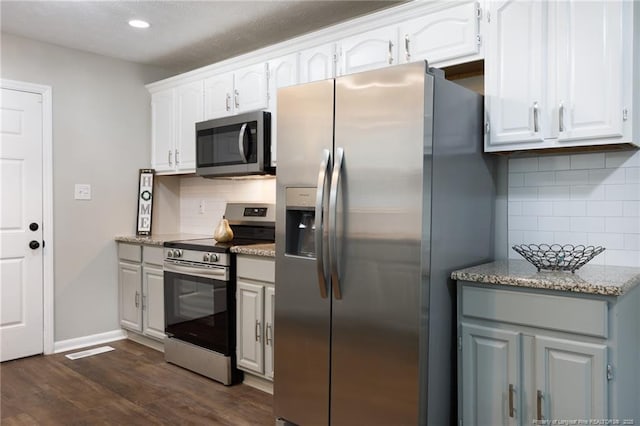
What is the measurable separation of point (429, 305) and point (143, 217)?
3102 mm

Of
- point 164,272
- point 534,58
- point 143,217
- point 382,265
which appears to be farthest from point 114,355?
point 534,58

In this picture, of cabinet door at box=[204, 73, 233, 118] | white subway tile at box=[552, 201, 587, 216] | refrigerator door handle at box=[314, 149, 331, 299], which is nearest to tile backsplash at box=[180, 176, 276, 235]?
cabinet door at box=[204, 73, 233, 118]

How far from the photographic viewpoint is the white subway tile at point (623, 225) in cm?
224

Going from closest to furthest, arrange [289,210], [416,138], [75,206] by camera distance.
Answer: [416,138] < [289,210] < [75,206]

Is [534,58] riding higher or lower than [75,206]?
higher

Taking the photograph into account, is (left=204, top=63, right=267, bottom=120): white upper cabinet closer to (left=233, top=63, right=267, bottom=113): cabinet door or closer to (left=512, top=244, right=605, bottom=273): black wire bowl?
(left=233, top=63, right=267, bottom=113): cabinet door

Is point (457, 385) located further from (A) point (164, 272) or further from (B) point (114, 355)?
(B) point (114, 355)

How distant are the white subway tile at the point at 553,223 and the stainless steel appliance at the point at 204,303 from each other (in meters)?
1.86

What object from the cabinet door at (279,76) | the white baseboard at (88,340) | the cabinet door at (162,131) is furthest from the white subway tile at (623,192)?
the white baseboard at (88,340)

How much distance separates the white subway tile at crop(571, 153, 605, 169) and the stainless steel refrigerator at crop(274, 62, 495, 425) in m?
0.42

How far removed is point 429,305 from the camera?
6.61ft

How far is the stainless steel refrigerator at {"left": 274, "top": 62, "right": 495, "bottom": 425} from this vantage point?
1.98m

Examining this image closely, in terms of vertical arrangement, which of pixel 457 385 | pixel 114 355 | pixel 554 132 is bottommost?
pixel 114 355

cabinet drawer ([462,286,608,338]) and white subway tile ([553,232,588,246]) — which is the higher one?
white subway tile ([553,232,588,246])
